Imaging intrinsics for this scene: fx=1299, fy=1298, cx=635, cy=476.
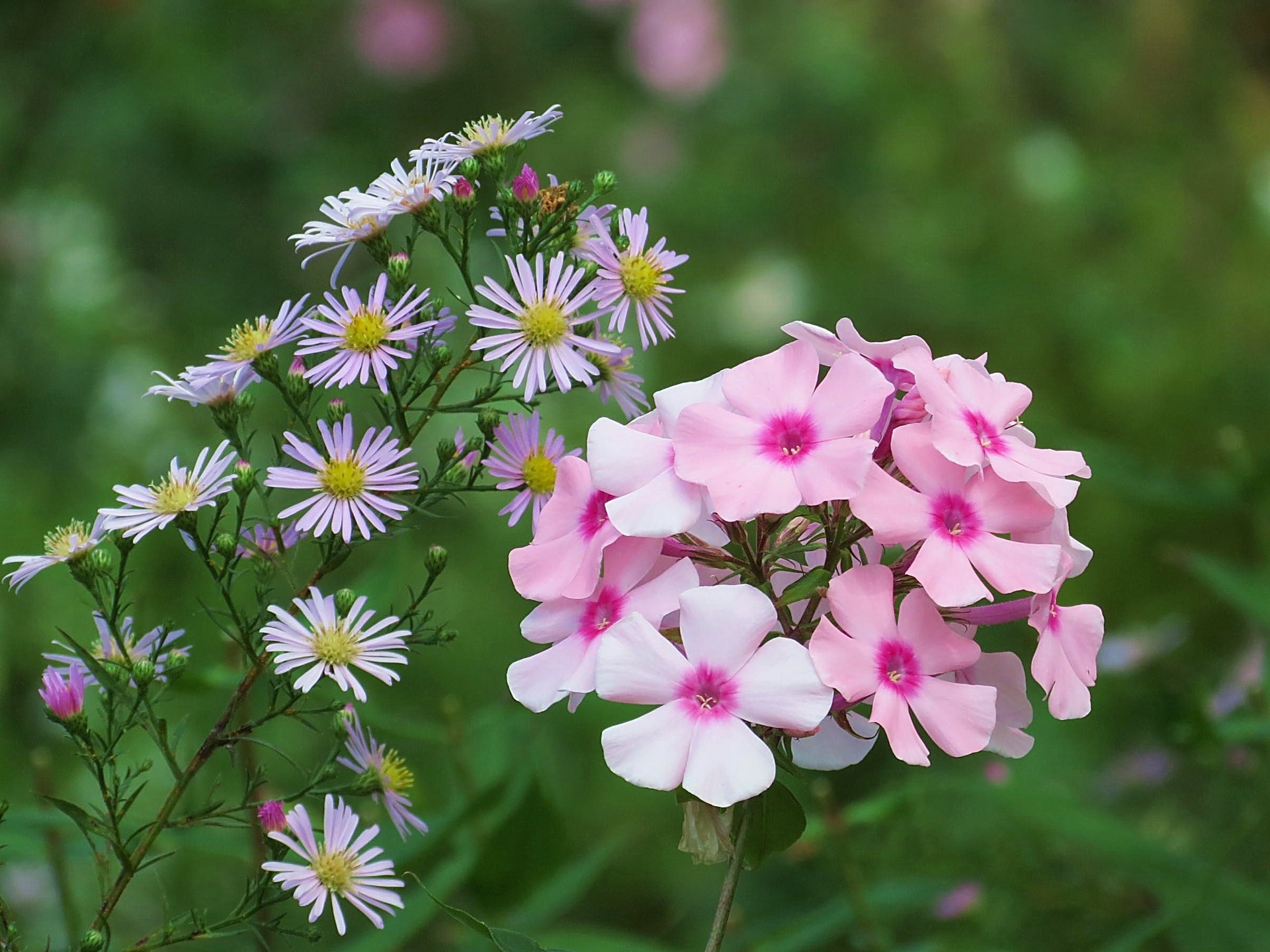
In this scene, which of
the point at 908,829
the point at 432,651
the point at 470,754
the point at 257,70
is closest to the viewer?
the point at 470,754

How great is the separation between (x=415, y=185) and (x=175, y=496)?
16 cm

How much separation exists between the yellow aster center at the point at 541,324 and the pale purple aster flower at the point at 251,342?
9cm

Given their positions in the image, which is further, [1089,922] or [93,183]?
[93,183]

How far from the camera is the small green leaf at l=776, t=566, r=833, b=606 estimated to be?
1.50ft

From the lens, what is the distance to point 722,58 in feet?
8.66

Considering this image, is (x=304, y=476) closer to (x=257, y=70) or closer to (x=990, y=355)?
(x=990, y=355)

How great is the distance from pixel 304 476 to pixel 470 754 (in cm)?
46

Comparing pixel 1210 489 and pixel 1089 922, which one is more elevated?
pixel 1210 489

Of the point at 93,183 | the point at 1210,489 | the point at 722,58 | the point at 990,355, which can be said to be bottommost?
the point at 1210,489

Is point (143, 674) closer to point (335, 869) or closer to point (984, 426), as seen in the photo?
point (335, 869)

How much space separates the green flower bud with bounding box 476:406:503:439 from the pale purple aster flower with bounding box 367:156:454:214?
0.30 ft

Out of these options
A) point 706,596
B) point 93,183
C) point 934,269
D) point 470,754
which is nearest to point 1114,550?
point 934,269

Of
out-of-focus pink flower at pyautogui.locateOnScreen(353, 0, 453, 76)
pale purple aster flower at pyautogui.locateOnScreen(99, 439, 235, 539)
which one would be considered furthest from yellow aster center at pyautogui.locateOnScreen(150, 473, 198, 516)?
out-of-focus pink flower at pyautogui.locateOnScreen(353, 0, 453, 76)

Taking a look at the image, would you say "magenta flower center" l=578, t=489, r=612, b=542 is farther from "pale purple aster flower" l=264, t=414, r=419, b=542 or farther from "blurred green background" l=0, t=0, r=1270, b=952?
"blurred green background" l=0, t=0, r=1270, b=952
